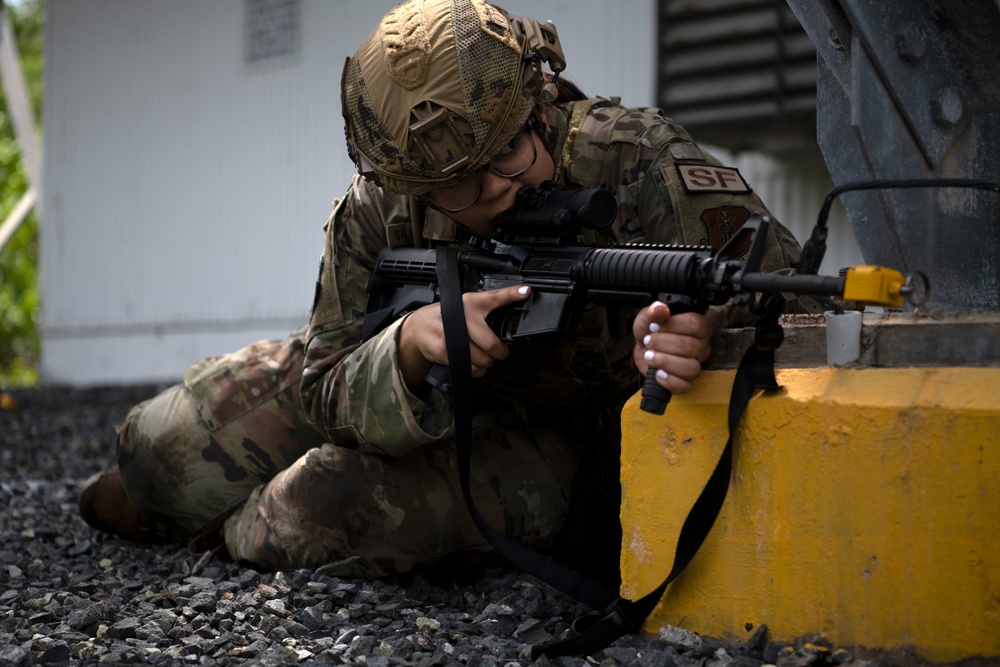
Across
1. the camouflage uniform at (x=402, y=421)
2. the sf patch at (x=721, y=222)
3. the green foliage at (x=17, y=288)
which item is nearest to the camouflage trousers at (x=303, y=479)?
the camouflage uniform at (x=402, y=421)

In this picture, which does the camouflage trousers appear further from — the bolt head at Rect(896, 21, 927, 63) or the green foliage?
the green foliage

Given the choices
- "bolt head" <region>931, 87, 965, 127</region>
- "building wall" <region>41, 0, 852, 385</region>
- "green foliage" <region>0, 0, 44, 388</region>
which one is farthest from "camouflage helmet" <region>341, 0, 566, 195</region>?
"green foliage" <region>0, 0, 44, 388</region>

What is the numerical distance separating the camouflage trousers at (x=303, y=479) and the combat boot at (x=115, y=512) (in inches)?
3.8

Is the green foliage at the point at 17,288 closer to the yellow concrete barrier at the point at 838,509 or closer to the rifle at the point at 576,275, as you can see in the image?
the rifle at the point at 576,275

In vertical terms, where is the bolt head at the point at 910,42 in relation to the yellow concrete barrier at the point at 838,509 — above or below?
above

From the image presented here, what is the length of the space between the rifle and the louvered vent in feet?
12.1

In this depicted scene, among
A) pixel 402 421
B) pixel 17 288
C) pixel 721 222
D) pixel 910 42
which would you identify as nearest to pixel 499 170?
pixel 721 222

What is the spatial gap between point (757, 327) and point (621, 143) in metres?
0.81

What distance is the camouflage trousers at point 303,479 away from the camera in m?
2.72

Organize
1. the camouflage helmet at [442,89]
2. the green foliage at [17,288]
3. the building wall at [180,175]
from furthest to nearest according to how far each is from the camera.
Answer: the green foliage at [17,288] < the building wall at [180,175] < the camouflage helmet at [442,89]

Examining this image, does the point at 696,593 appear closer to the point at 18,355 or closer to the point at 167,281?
the point at 167,281

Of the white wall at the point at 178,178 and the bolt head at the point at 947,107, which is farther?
the white wall at the point at 178,178

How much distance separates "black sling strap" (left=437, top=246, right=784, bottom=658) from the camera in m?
1.95

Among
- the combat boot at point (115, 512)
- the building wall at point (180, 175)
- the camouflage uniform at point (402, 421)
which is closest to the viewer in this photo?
the camouflage uniform at point (402, 421)
